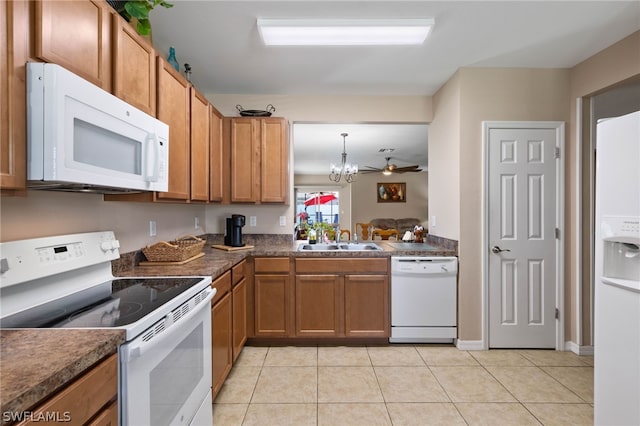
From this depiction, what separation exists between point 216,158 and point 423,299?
2298mm

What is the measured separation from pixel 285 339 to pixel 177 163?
6.01ft

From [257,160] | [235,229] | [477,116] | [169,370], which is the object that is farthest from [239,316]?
[477,116]

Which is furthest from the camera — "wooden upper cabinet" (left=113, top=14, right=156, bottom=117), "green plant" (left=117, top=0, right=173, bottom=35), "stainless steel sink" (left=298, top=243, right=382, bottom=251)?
"stainless steel sink" (left=298, top=243, right=382, bottom=251)

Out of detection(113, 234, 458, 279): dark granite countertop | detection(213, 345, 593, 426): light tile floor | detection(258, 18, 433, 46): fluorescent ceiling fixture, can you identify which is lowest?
detection(213, 345, 593, 426): light tile floor

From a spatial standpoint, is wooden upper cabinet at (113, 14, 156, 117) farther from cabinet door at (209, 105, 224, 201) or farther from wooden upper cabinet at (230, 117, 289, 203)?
wooden upper cabinet at (230, 117, 289, 203)

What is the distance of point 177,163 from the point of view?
1982mm

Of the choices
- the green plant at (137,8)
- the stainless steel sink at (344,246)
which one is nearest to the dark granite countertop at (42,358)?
the green plant at (137,8)

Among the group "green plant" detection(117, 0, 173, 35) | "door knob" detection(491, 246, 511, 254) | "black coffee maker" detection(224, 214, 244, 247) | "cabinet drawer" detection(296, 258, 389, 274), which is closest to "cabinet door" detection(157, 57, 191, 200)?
"green plant" detection(117, 0, 173, 35)

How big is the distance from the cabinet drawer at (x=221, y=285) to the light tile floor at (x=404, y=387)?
2.26 feet

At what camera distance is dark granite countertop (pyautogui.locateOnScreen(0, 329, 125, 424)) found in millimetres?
641

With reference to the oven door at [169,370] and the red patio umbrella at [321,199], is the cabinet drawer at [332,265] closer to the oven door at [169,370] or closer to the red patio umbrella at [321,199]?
the oven door at [169,370]

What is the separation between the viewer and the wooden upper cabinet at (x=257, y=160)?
9.79 ft

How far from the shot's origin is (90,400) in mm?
813

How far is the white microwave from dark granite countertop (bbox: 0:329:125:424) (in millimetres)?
493
